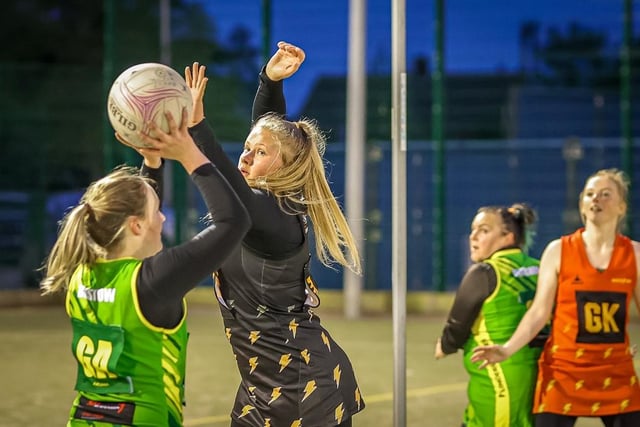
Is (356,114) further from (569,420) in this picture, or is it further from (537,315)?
(569,420)

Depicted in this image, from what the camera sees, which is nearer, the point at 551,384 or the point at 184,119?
the point at 184,119

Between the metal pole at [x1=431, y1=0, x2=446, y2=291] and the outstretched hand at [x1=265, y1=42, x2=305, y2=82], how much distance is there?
866cm

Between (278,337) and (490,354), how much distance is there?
1089 millimetres

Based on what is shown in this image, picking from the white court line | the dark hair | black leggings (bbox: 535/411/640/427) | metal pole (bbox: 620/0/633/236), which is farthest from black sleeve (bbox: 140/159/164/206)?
metal pole (bbox: 620/0/633/236)

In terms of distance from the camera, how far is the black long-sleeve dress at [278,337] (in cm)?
327

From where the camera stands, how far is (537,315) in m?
4.25

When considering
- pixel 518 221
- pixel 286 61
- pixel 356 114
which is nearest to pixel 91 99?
pixel 356 114

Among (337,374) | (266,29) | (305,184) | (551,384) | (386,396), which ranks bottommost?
(386,396)

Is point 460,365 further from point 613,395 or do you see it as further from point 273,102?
point 273,102

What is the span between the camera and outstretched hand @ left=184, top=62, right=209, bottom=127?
10.2 ft

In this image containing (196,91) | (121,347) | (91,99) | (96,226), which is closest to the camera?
(121,347)

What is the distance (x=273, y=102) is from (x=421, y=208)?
9506mm

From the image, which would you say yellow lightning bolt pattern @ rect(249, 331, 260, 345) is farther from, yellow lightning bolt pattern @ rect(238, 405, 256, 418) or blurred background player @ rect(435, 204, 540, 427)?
blurred background player @ rect(435, 204, 540, 427)

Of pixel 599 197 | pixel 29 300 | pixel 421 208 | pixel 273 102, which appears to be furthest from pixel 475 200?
pixel 273 102
